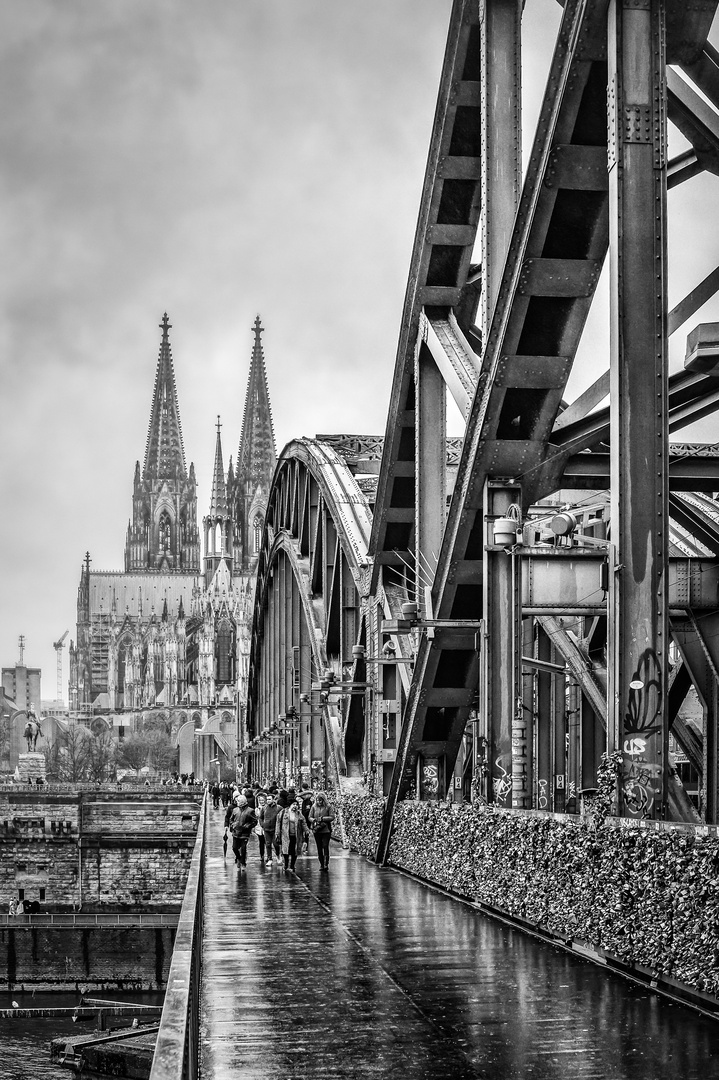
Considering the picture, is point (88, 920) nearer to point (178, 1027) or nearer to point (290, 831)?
point (290, 831)

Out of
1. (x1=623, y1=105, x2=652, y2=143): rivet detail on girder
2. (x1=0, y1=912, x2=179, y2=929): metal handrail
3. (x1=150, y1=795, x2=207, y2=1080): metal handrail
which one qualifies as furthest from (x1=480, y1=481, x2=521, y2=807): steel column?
(x1=0, y1=912, x2=179, y2=929): metal handrail

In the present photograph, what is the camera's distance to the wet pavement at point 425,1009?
829cm

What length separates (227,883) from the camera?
23469 mm

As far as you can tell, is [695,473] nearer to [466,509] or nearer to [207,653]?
[466,509]

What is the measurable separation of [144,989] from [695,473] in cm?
3804

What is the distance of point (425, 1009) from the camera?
10.1 meters

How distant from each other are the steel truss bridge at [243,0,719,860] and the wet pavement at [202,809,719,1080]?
79.6 inches

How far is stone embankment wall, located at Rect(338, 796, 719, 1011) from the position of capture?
31.8ft

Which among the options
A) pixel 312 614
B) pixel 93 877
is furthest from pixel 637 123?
pixel 93 877

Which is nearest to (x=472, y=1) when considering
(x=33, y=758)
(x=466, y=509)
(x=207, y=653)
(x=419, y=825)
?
(x=466, y=509)

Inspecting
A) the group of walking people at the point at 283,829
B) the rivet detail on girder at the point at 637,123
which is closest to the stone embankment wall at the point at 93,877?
the group of walking people at the point at 283,829

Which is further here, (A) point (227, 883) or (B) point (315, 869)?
(B) point (315, 869)

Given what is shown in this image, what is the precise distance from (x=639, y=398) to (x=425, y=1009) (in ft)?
18.7

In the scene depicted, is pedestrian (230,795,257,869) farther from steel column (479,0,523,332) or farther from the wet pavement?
steel column (479,0,523,332)
